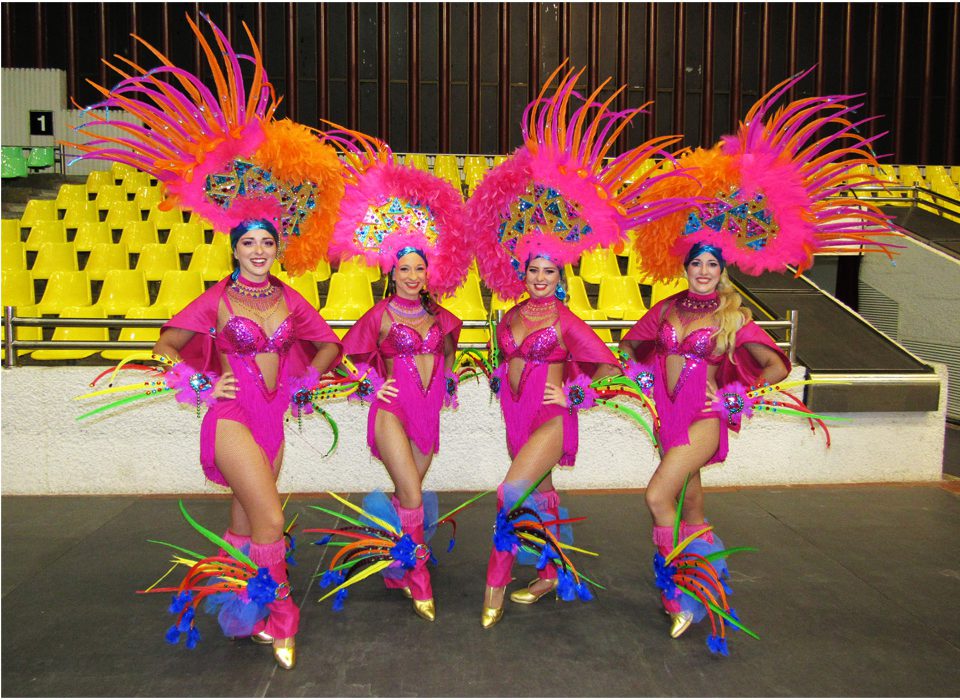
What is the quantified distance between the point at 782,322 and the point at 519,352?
8.00 feet

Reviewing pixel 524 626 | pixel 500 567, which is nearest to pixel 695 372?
pixel 500 567

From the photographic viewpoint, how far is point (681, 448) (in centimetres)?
293

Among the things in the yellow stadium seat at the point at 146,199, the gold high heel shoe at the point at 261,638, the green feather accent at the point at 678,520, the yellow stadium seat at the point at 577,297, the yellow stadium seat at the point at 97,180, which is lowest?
the gold high heel shoe at the point at 261,638

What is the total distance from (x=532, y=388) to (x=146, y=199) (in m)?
6.27

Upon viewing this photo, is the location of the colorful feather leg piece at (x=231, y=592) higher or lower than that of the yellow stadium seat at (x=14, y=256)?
lower

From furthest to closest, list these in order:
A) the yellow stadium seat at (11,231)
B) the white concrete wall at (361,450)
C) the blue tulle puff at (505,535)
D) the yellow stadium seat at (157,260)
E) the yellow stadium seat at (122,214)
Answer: the yellow stadium seat at (122,214) → the yellow stadium seat at (11,231) → the yellow stadium seat at (157,260) → the white concrete wall at (361,450) → the blue tulle puff at (505,535)

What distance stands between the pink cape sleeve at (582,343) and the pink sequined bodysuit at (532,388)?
0.04 meters

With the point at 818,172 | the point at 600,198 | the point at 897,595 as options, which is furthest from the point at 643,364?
the point at 897,595

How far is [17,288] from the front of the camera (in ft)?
17.9

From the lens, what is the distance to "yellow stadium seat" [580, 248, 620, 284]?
619 cm

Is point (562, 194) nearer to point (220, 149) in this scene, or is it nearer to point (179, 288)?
point (220, 149)

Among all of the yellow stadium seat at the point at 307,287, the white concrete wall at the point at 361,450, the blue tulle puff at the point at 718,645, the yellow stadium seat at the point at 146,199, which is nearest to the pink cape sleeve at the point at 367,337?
the white concrete wall at the point at 361,450

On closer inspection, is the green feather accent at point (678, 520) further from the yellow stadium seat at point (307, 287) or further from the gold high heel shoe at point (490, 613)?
the yellow stadium seat at point (307, 287)

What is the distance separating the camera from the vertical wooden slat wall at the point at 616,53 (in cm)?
1070
